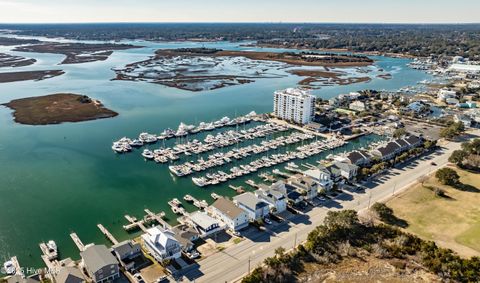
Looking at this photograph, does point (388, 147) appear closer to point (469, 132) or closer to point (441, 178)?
point (441, 178)

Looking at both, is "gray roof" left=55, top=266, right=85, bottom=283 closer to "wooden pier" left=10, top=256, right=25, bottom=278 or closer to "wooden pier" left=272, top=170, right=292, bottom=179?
"wooden pier" left=10, top=256, right=25, bottom=278

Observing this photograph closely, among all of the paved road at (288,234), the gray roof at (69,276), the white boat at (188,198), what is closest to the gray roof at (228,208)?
the paved road at (288,234)

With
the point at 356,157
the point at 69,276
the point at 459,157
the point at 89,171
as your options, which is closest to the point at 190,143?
the point at 89,171

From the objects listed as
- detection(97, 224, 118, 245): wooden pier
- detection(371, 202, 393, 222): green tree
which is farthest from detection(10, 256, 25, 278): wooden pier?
detection(371, 202, 393, 222): green tree

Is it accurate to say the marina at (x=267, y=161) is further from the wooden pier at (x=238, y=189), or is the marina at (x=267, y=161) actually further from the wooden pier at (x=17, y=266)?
the wooden pier at (x=17, y=266)

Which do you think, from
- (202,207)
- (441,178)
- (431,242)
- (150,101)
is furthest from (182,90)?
(431,242)

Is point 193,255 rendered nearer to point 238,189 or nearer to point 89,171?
point 238,189
